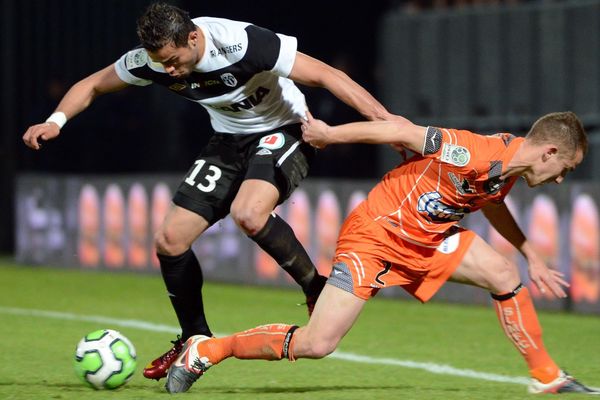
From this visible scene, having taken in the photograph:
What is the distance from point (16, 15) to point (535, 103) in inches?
302

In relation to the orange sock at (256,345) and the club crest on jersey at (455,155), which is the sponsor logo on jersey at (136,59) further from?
the club crest on jersey at (455,155)

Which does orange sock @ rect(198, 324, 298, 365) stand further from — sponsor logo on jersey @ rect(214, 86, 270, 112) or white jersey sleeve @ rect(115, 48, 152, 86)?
white jersey sleeve @ rect(115, 48, 152, 86)

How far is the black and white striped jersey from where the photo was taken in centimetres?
677

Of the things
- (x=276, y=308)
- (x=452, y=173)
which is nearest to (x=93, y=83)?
(x=452, y=173)

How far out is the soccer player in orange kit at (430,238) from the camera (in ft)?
20.2

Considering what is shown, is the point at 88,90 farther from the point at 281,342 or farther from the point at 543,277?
the point at 543,277

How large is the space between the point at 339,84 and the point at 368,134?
63 centimetres

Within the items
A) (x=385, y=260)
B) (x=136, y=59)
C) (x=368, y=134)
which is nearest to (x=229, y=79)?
(x=136, y=59)

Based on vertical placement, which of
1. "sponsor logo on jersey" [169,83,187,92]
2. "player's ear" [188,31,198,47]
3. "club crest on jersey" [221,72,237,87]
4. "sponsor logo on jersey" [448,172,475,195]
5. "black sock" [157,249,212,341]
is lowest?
"black sock" [157,249,212,341]

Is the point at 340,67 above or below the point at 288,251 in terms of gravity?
below

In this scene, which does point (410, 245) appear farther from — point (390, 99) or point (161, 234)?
point (390, 99)

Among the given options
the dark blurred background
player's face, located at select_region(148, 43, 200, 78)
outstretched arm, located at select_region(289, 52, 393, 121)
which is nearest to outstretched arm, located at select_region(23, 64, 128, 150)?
player's face, located at select_region(148, 43, 200, 78)

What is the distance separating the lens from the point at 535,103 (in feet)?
48.9

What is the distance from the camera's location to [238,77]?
6883 millimetres
